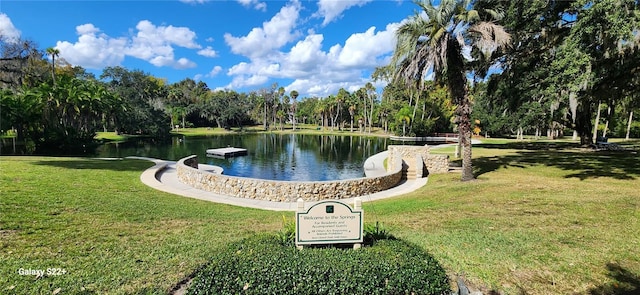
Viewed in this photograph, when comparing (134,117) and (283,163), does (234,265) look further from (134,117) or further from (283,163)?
(134,117)

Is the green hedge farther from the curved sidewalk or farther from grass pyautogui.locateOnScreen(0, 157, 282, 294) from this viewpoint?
the curved sidewalk

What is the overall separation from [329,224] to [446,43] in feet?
28.7

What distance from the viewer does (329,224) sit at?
4.02 metres

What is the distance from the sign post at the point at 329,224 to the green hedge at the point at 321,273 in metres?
0.18

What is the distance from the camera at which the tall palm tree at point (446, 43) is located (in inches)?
392

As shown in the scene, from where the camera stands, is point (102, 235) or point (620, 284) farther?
point (102, 235)

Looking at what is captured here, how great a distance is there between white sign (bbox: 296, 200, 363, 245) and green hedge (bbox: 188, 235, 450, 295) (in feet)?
0.59

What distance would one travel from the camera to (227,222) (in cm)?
676

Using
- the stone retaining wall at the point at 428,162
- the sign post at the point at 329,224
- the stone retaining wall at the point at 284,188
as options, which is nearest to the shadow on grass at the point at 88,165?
the stone retaining wall at the point at 284,188

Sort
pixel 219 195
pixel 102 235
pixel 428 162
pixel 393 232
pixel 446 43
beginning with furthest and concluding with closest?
pixel 428 162, pixel 219 195, pixel 446 43, pixel 393 232, pixel 102 235

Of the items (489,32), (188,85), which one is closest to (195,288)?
(489,32)

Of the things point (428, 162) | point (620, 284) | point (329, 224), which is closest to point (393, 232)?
point (329, 224)

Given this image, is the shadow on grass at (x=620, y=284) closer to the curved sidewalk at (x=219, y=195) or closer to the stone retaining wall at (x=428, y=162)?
the curved sidewalk at (x=219, y=195)

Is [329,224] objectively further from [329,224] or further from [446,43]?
[446,43]
